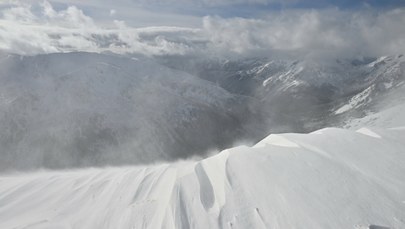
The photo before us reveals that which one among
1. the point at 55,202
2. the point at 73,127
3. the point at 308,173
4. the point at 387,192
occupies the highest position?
the point at 73,127

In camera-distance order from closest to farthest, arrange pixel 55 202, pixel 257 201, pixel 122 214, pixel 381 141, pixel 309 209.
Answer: pixel 309 209 < pixel 257 201 < pixel 122 214 < pixel 55 202 < pixel 381 141

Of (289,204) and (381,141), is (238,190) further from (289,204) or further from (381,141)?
(381,141)

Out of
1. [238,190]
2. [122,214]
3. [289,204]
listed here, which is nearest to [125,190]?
[122,214]

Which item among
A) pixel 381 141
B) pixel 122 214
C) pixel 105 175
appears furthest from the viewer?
pixel 105 175

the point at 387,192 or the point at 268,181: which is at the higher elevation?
the point at 268,181

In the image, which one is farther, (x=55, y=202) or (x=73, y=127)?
(x=73, y=127)

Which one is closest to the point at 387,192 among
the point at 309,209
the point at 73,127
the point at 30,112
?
the point at 309,209
